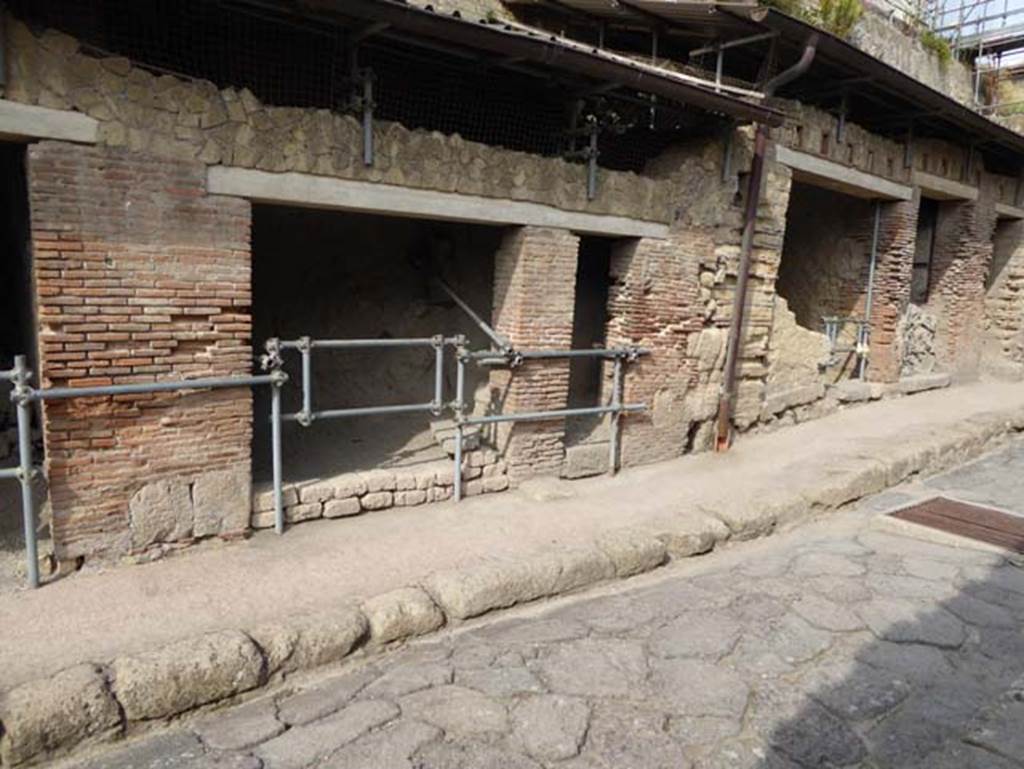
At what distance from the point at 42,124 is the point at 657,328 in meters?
5.00

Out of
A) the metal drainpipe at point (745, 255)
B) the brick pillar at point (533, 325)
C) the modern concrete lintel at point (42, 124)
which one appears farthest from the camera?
the metal drainpipe at point (745, 255)

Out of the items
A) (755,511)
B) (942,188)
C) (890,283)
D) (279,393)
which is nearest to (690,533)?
(755,511)

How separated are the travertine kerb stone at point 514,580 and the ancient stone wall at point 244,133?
2.73m

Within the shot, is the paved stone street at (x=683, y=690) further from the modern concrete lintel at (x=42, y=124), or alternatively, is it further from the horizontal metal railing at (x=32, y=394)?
the modern concrete lintel at (x=42, y=124)

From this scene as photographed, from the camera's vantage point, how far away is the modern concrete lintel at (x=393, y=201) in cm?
448

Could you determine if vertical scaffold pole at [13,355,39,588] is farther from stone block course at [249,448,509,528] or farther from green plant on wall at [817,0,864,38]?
green plant on wall at [817,0,864,38]

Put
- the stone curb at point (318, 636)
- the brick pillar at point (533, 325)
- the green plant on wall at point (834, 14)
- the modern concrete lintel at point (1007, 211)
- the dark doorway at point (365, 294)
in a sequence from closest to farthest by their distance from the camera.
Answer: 1. the stone curb at point (318, 636)
2. the brick pillar at point (533, 325)
3. the dark doorway at point (365, 294)
4. the green plant on wall at point (834, 14)
5. the modern concrete lintel at point (1007, 211)

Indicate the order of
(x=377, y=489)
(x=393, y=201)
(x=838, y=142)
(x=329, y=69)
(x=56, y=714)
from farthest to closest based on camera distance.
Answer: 1. (x=838, y=142)
2. (x=377, y=489)
3. (x=329, y=69)
4. (x=393, y=201)
5. (x=56, y=714)

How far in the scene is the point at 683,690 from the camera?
345 cm

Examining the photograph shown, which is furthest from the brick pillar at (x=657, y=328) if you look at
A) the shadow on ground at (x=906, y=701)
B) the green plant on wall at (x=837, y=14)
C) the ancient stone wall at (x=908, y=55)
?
the ancient stone wall at (x=908, y=55)

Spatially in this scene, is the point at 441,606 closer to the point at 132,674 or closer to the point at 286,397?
the point at 132,674

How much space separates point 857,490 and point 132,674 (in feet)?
19.4

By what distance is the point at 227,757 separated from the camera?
2.94 m

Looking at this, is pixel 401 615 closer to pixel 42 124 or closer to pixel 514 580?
pixel 514 580
